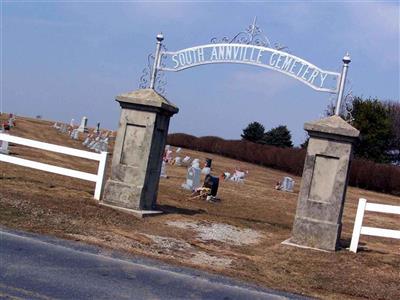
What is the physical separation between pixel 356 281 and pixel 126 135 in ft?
19.5

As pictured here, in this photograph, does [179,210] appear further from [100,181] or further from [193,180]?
[193,180]

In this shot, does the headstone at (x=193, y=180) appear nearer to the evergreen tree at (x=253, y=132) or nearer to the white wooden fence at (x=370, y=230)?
the white wooden fence at (x=370, y=230)

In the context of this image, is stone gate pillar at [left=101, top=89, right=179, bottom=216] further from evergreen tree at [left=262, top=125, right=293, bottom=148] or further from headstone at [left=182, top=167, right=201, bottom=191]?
evergreen tree at [left=262, top=125, right=293, bottom=148]

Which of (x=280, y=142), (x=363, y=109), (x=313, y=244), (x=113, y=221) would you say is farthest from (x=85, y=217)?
(x=280, y=142)

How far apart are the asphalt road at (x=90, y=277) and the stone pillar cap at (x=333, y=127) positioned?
14.9 ft

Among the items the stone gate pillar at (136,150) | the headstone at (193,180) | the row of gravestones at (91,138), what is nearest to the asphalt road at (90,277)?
the stone gate pillar at (136,150)

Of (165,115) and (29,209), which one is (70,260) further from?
(165,115)

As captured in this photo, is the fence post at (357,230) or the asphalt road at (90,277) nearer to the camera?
the asphalt road at (90,277)

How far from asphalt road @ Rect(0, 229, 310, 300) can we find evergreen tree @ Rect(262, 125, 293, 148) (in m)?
55.8

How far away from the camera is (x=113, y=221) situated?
11445 millimetres

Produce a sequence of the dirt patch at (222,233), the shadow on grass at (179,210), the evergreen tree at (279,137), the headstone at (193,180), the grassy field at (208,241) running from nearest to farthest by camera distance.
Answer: the grassy field at (208,241), the dirt patch at (222,233), the shadow on grass at (179,210), the headstone at (193,180), the evergreen tree at (279,137)

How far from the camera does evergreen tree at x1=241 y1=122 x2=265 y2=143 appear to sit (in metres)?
64.9

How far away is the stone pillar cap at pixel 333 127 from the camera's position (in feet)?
37.9

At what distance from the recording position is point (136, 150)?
13.1 meters
